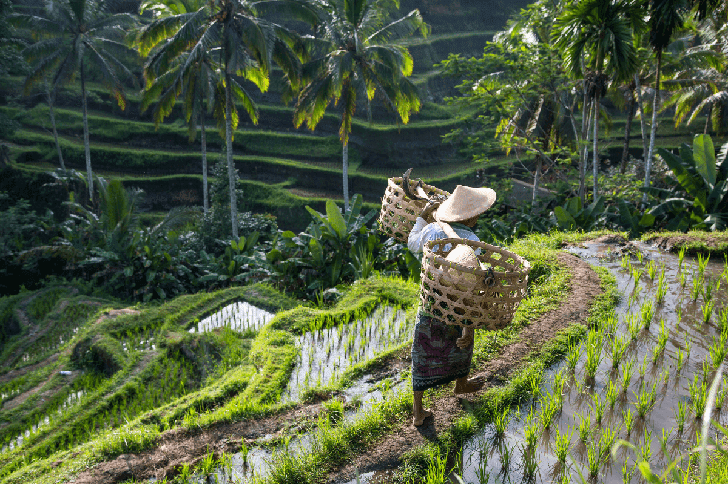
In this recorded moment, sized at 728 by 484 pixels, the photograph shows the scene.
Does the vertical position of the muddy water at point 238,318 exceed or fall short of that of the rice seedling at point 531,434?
it falls short

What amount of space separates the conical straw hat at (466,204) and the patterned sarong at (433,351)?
22.7 inches

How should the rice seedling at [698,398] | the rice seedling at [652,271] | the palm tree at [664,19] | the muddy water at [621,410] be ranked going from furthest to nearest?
the palm tree at [664,19] < the rice seedling at [652,271] < the rice seedling at [698,398] < the muddy water at [621,410]

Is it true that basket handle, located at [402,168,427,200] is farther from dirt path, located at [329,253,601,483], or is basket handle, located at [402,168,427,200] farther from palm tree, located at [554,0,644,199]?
palm tree, located at [554,0,644,199]

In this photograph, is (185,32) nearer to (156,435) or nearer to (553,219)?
(553,219)

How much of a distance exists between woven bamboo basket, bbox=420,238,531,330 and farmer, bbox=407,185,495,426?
0.62 feet

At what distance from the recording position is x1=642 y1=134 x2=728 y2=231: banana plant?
6.82 metres

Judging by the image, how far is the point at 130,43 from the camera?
16500 millimetres

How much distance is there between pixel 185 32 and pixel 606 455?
1201 centimetres

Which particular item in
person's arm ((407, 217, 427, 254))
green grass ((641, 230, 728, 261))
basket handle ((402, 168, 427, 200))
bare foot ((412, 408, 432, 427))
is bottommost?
bare foot ((412, 408, 432, 427))

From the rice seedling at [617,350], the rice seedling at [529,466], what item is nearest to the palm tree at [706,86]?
the rice seedling at [617,350]

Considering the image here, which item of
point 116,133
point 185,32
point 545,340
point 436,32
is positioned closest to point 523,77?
point 185,32

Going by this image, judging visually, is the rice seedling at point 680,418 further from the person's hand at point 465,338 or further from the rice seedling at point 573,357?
the person's hand at point 465,338

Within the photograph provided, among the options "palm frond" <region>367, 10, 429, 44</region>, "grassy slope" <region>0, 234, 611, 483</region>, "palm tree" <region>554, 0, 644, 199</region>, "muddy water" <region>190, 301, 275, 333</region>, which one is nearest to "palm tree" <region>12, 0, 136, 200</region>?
"palm frond" <region>367, 10, 429, 44</region>

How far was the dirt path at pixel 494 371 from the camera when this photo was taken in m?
2.66
